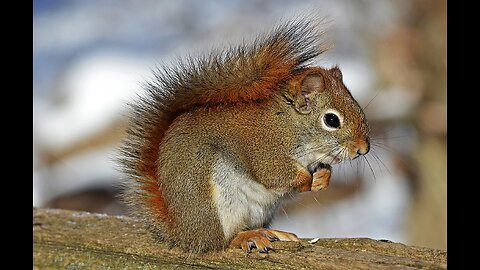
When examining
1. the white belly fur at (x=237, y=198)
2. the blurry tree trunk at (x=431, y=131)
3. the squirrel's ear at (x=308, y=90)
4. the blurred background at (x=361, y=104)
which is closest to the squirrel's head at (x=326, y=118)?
the squirrel's ear at (x=308, y=90)

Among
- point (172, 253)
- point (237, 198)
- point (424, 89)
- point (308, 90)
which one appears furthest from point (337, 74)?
point (424, 89)

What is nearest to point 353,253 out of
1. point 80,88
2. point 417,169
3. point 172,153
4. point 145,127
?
point 172,153

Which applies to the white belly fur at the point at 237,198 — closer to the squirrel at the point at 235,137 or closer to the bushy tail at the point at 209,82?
the squirrel at the point at 235,137

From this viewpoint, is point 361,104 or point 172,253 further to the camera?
point 361,104

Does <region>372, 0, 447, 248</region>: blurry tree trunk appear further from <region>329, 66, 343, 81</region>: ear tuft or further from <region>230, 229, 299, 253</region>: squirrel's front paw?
<region>230, 229, 299, 253</region>: squirrel's front paw

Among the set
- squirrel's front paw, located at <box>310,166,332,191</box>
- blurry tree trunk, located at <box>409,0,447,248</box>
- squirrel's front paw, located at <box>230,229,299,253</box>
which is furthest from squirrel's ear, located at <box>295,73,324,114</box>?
blurry tree trunk, located at <box>409,0,447,248</box>

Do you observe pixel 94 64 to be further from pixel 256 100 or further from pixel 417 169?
pixel 256 100

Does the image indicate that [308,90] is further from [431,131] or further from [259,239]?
[431,131]
